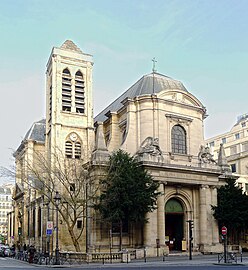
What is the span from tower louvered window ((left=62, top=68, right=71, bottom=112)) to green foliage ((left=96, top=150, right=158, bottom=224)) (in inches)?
663

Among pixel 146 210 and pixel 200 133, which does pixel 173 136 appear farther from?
pixel 146 210

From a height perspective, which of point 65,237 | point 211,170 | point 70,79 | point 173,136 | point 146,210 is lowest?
point 65,237

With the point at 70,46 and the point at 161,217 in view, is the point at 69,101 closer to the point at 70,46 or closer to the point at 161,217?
the point at 70,46

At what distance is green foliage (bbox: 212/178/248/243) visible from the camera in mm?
46062

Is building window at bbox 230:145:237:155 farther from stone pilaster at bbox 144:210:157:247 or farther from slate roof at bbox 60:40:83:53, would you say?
stone pilaster at bbox 144:210:157:247

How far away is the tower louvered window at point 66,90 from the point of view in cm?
5464

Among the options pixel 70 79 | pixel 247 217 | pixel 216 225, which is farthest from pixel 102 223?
pixel 70 79

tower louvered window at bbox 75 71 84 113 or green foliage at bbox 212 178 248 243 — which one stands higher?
tower louvered window at bbox 75 71 84 113

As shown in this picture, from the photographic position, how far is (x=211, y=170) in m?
46.5

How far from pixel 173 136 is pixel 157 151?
18.5ft

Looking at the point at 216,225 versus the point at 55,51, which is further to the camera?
the point at 55,51

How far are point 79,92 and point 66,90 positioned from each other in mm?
1751

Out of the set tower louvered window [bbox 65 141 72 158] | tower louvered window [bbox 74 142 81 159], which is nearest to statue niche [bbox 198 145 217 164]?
tower louvered window [bbox 74 142 81 159]

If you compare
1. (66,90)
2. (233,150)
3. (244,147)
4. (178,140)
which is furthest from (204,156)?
(233,150)
